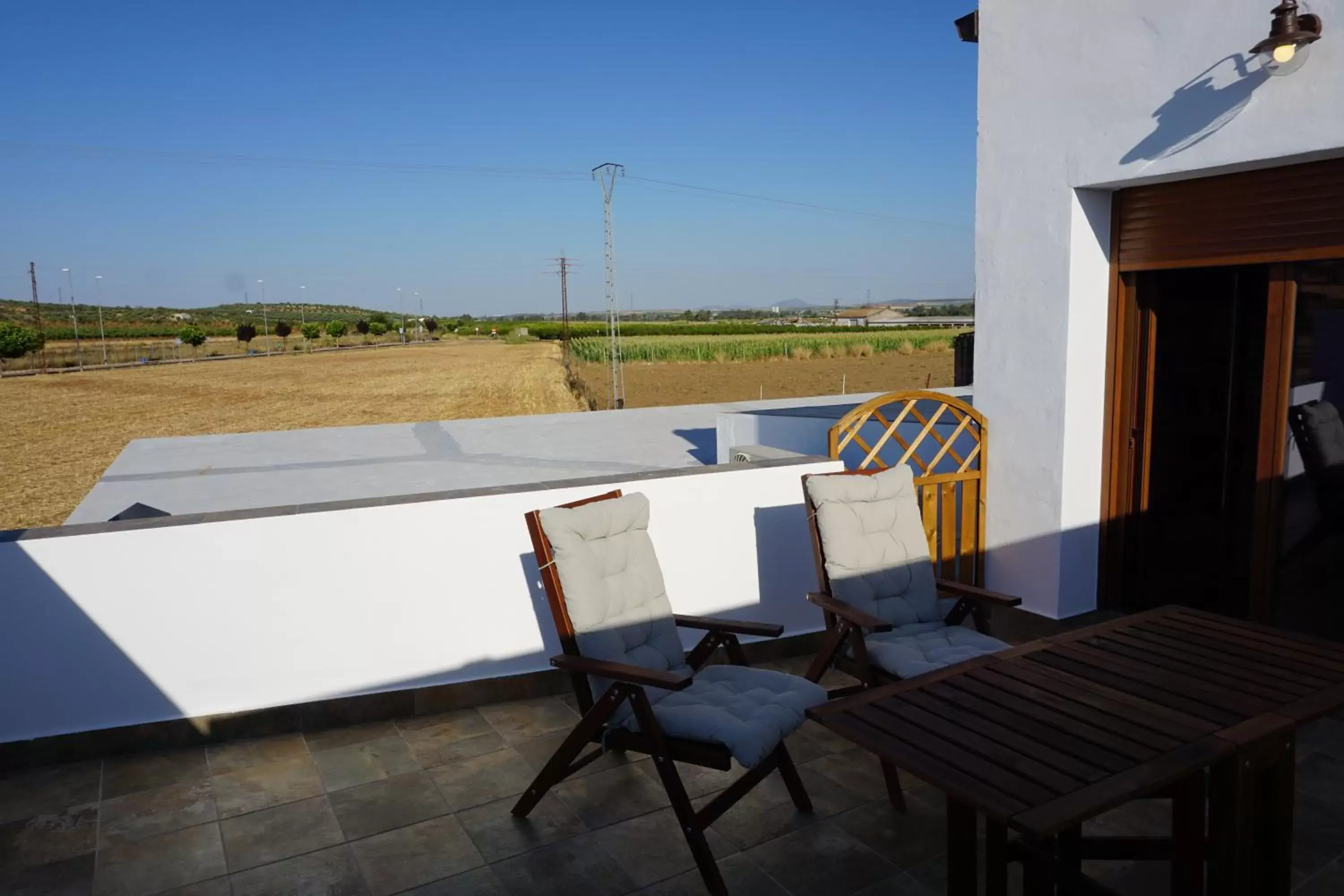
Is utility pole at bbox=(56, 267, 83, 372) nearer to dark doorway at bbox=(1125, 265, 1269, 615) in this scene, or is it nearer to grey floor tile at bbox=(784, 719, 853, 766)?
grey floor tile at bbox=(784, 719, 853, 766)

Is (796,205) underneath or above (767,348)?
above

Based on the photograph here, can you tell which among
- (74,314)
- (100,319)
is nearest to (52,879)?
(74,314)

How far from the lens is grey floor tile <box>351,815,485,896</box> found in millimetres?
2568

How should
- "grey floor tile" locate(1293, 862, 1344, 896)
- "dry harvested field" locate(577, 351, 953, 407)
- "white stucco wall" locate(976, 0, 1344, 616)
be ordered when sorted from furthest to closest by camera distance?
"dry harvested field" locate(577, 351, 953, 407)
"white stucco wall" locate(976, 0, 1344, 616)
"grey floor tile" locate(1293, 862, 1344, 896)

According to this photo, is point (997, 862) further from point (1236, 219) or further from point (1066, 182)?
point (1066, 182)

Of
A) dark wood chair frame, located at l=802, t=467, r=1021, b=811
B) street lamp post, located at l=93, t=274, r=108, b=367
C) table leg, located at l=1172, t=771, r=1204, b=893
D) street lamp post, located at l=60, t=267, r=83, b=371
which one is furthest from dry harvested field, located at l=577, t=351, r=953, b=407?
street lamp post, located at l=60, t=267, r=83, b=371

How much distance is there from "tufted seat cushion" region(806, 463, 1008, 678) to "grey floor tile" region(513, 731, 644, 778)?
96 centimetres

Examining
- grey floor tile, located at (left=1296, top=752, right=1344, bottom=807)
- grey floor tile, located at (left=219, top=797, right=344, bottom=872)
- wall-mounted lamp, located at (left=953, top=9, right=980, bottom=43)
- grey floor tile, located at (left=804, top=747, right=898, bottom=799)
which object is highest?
wall-mounted lamp, located at (left=953, top=9, right=980, bottom=43)

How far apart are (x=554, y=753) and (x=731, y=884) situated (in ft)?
3.21

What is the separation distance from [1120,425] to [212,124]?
43.0 m

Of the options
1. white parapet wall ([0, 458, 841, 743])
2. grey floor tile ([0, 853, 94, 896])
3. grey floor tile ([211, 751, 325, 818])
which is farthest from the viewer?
white parapet wall ([0, 458, 841, 743])

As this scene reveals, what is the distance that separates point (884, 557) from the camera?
3545mm

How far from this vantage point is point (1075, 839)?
2.25 metres

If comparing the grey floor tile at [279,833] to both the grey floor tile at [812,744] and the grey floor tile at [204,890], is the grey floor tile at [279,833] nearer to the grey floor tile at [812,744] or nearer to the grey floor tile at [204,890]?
the grey floor tile at [204,890]
